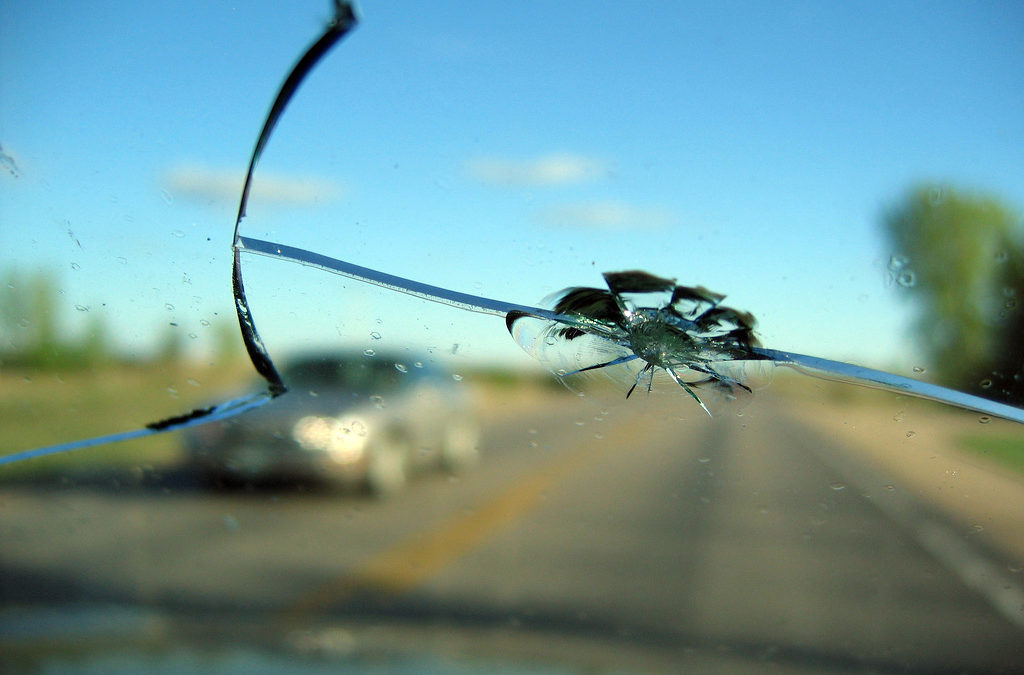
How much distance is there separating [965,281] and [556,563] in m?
1.64

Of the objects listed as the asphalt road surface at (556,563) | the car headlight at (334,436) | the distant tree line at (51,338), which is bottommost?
the asphalt road surface at (556,563)

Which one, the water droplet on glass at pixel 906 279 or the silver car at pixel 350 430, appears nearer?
the water droplet on glass at pixel 906 279

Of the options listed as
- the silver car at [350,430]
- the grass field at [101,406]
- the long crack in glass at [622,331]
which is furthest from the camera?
the grass field at [101,406]

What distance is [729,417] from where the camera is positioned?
2.77 m

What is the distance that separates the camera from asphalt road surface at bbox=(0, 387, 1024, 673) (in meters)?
2.90

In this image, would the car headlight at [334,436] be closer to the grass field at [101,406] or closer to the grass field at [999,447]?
the grass field at [101,406]

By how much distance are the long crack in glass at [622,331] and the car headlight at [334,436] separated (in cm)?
16

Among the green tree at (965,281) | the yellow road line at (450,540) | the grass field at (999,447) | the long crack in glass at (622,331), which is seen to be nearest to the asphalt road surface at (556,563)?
the yellow road line at (450,540)

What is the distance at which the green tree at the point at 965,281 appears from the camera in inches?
95.9

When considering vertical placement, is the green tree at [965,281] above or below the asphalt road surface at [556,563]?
above

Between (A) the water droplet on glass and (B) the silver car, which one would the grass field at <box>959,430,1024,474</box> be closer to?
(A) the water droplet on glass

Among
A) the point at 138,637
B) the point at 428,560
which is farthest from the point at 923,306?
the point at 138,637

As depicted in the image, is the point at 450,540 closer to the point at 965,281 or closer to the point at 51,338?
the point at 51,338

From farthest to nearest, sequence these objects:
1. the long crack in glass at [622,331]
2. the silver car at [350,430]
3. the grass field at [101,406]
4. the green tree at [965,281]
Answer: the grass field at [101,406] < the silver car at [350,430] < the long crack in glass at [622,331] < the green tree at [965,281]
